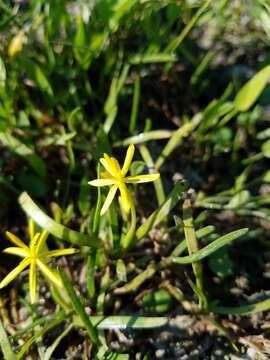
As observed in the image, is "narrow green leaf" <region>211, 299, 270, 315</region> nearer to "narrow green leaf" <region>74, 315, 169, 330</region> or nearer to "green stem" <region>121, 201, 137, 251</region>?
"narrow green leaf" <region>74, 315, 169, 330</region>

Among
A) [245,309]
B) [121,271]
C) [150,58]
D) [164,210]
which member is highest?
[150,58]

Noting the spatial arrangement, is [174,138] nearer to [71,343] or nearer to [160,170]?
[160,170]

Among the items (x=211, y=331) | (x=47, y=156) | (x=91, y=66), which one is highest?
(x=91, y=66)

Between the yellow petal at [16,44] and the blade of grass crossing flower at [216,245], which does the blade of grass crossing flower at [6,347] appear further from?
the yellow petal at [16,44]

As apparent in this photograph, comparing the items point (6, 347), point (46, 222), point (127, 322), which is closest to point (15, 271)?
point (46, 222)

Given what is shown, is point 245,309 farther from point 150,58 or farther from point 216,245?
point 150,58

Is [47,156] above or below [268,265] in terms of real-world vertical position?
above

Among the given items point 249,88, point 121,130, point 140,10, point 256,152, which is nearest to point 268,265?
point 256,152
